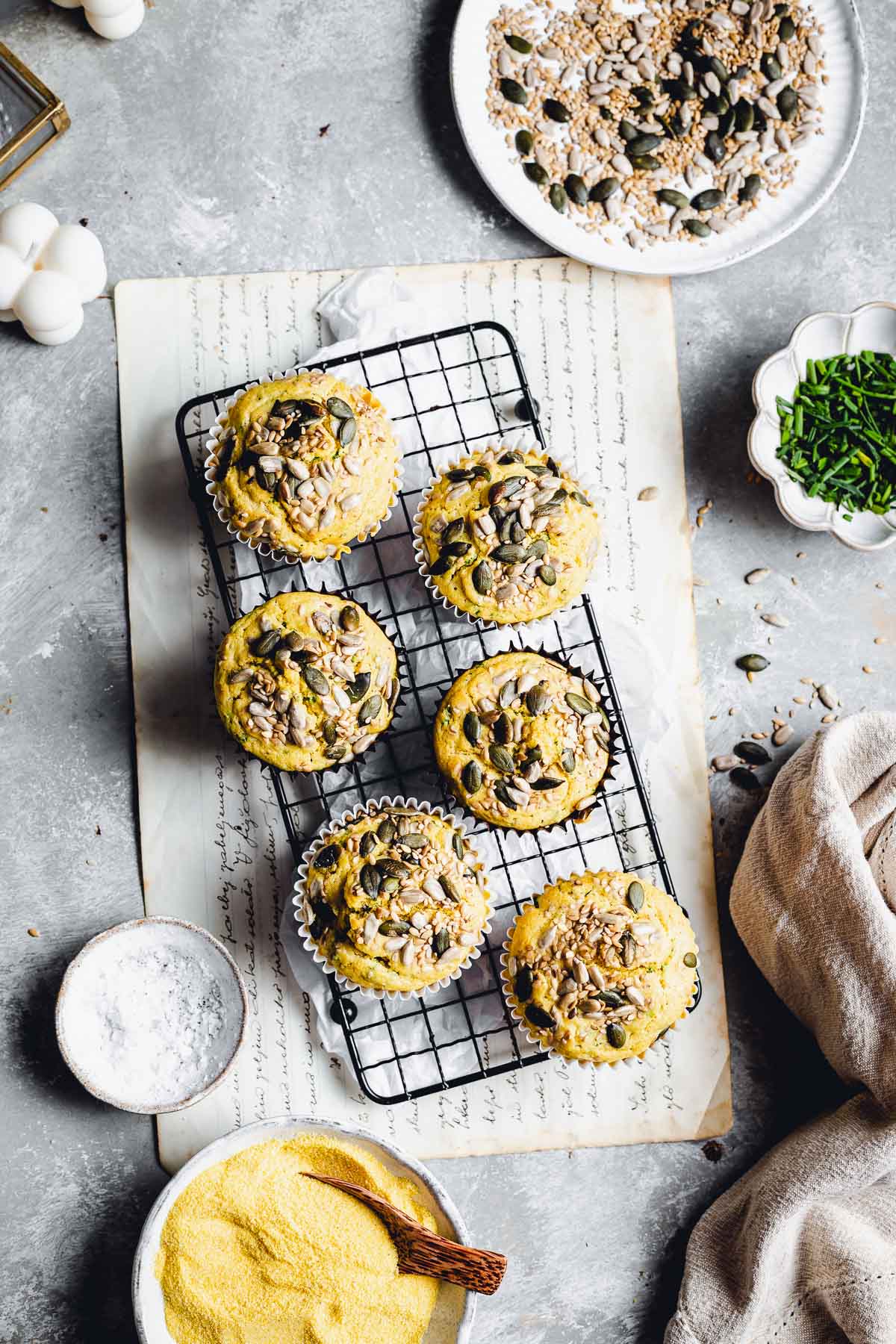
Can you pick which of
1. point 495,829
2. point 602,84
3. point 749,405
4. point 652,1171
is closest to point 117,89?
point 602,84

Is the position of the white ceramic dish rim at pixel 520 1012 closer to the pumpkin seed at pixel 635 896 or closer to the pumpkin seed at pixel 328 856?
the pumpkin seed at pixel 635 896

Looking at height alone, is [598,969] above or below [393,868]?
below

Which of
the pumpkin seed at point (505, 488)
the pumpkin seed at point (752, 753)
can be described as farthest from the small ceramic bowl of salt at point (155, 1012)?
the pumpkin seed at point (752, 753)

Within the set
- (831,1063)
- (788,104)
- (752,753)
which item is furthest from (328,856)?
(788,104)

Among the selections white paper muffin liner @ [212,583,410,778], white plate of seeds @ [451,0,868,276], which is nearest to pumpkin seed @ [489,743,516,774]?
white paper muffin liner @ [212,583,410,778]

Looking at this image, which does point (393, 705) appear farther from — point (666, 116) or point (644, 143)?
point (666, 116)
